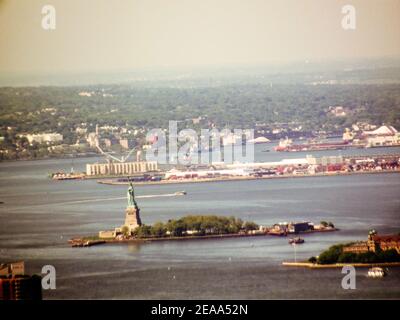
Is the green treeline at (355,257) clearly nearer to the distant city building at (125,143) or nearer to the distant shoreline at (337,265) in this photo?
the distant shoreline at (337,265)

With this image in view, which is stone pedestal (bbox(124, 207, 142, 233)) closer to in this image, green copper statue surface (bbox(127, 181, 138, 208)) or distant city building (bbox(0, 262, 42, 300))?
green copper statue surface (bbox(127, 181, 138, 208))

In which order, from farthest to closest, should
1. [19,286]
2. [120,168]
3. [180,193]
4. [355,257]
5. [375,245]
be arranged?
1. [120,168]
2. [180,193]
3. [375,245]
4. [355,257]
5. [19,286]

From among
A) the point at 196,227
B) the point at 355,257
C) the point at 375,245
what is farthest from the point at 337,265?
the point at 196,227

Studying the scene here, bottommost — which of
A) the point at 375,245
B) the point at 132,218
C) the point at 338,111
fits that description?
the point at 132,218

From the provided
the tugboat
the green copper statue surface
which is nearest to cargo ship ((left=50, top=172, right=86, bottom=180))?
the green copper statue surface

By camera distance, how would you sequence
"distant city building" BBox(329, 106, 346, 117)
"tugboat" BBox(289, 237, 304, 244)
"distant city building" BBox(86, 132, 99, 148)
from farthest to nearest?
"distant city building" BBox(329, 106, 346, 117), "distant city building" BBox(86, 132, 99, 148), "tugboat" BBox(289, 237, 304, 244)

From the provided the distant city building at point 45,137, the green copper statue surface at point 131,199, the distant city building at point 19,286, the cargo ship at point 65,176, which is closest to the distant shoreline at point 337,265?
the distant city building at point 19,286

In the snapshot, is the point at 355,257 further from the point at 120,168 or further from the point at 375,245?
the point at 120,168
